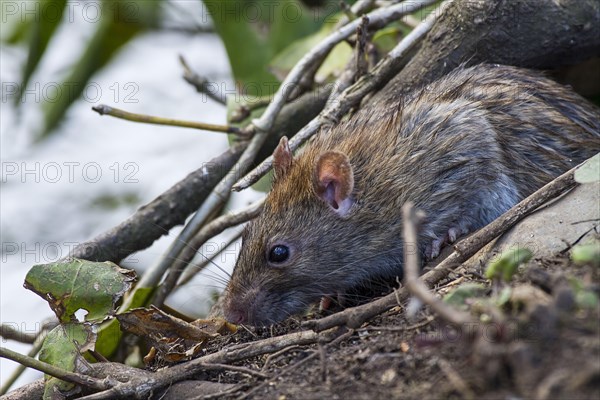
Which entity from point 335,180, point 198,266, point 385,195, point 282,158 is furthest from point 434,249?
point 198,266

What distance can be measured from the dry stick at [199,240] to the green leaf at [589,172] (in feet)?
7.99

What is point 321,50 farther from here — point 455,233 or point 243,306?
point 243,306

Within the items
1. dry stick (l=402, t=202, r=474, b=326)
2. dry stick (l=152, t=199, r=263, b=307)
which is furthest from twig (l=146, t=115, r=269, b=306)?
dry stick (l=402, t=202, r=474, b=326)

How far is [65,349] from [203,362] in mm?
708

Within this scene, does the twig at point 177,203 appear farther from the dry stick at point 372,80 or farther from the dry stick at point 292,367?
the dry stick at point 292,367

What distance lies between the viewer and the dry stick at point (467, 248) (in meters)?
3.73

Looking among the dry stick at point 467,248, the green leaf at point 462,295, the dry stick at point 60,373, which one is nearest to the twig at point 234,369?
the dry stick at point 467,248

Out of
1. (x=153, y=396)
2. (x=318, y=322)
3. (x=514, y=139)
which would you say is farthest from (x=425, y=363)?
(x=514, y=139)

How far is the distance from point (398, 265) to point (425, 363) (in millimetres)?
2188

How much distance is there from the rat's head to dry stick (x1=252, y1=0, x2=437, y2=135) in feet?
2.43

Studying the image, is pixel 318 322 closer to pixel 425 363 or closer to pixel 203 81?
pixel 425 363

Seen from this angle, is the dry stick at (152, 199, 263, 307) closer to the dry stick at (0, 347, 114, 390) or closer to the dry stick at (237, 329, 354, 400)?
the dry stick at (0, 347, 114, 390)

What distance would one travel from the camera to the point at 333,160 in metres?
4.86

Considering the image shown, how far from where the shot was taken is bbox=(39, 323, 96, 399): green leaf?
160 inches
